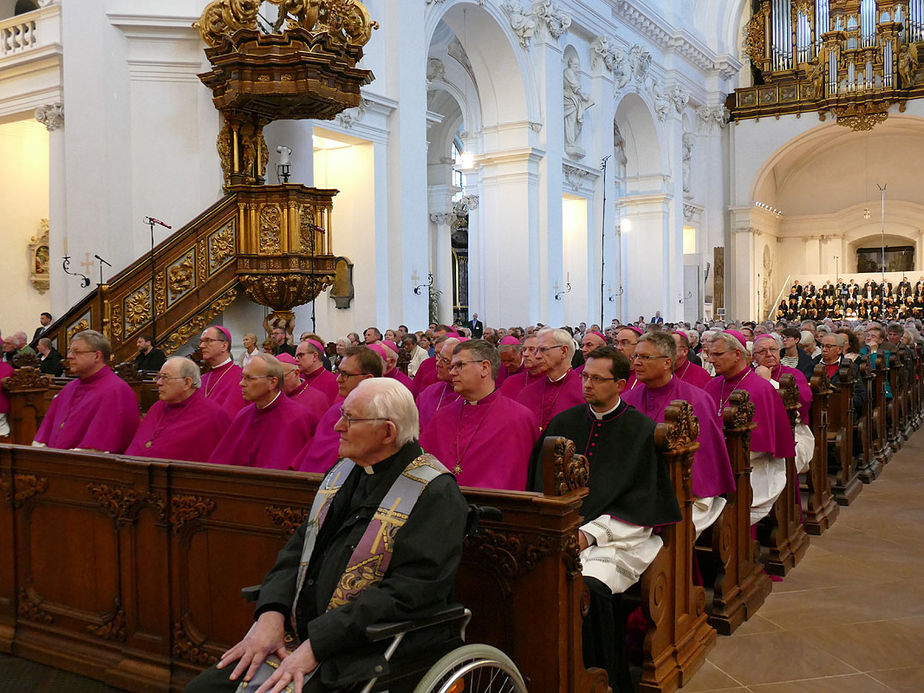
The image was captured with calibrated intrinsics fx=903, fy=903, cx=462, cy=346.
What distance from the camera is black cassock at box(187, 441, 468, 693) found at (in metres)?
2.55

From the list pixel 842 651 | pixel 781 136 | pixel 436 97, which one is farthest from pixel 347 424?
pixel 781 136

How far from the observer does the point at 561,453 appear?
2.91 meters

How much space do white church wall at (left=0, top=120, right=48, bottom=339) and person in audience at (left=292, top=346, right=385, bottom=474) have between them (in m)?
14.0

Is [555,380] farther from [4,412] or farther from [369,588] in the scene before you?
[4,412]

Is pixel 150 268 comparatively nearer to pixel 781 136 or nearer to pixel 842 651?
pixel 842 651

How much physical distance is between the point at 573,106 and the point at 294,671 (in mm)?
19630

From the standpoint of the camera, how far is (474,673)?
9.45ft

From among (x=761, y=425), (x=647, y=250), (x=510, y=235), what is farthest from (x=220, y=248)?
(x=647, y=250)

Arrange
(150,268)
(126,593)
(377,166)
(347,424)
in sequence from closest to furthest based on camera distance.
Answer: (347,424)
(126,593)
(150,268)
(377,166)

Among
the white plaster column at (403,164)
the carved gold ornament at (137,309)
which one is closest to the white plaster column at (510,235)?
the white plaster column at (403,164)

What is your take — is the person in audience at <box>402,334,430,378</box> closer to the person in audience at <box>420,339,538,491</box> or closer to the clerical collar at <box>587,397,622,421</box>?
the person in audience at <box>420,339,538,491</box>

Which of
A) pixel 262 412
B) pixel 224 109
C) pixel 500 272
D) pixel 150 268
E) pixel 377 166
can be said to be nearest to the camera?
pixel 262 412

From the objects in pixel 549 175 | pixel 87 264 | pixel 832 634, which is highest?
pixel 549 175

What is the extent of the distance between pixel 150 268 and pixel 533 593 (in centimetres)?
873
